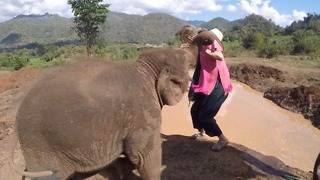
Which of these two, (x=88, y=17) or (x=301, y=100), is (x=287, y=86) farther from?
(x=88, y=17)

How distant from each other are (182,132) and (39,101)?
4.10m

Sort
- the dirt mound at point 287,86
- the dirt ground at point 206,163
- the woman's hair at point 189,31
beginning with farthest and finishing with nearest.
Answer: the dirt mound at point 287,86 < the dirt ground at point 206,163 < the woman's hair at point 189,31

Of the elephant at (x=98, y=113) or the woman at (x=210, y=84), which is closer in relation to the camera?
the elephant at (x=98, y=113)

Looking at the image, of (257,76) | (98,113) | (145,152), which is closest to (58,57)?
(257,76)

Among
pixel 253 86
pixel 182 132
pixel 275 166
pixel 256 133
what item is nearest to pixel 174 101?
pixel 275 166

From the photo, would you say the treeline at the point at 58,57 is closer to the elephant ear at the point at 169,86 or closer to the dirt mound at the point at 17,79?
the dirt mound at the point at 17,79

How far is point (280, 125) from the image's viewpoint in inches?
331

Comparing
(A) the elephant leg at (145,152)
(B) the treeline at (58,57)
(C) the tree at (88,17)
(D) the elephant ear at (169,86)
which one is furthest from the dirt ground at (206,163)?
(C) the tree at (88,17)

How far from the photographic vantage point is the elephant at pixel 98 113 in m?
2.93

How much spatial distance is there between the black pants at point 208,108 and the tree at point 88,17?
25396 mm

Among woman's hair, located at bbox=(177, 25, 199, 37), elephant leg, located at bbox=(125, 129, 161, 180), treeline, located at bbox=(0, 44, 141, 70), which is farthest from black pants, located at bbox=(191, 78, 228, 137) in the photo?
treeline, located at bbox=(0, 44, 141, 70)

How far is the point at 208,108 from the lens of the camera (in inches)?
189

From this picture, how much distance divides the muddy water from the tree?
2219cm

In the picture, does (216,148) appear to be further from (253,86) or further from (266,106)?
(253,86)
